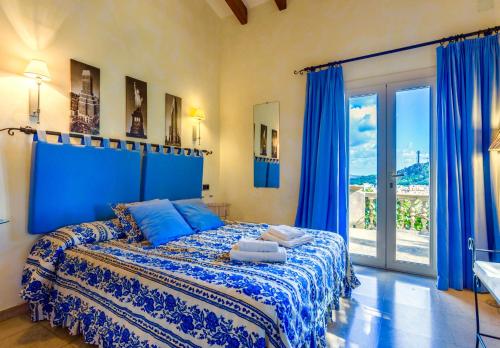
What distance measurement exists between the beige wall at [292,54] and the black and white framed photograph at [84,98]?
2090mm

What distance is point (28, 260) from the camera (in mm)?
2221

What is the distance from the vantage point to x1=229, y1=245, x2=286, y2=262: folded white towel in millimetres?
1743

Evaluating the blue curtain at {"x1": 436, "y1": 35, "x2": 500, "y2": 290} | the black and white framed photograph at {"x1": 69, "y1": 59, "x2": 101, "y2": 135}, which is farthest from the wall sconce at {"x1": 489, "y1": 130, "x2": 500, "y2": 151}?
the black and white framed photograph at {"x1": 69, "y1": 59, "x2": 101, "y2": 135}

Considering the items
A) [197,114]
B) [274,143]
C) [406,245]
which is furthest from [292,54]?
[406,245]

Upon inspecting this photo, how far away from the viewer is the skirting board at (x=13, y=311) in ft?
7.06

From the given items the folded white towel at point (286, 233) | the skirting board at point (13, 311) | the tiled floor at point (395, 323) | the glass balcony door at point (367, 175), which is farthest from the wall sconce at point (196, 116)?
the tiled floor at point (395, 323)

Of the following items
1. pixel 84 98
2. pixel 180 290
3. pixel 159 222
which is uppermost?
pixel 84 98

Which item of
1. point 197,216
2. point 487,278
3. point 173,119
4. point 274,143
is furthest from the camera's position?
point 274,143

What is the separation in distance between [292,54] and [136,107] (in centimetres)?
229

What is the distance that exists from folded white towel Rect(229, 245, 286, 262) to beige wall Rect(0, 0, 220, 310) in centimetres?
188

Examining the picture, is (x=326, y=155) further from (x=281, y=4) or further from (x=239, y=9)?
(x=239, y=9)

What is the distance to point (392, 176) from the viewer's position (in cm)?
322

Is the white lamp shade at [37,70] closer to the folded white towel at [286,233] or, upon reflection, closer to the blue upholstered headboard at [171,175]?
the blue upholstered headboard at [171,175]

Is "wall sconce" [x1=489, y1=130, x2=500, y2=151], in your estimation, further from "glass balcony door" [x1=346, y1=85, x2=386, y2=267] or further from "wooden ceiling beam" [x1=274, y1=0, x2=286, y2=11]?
"wooden ceiling beam" [x1=274, y1=0, x2=286, y2=11]
